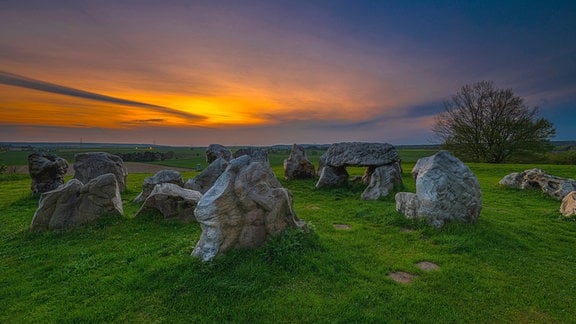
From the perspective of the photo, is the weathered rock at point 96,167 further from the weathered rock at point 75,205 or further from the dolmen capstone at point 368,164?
the dolmen capstone at point 368,164

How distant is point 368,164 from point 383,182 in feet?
6.13

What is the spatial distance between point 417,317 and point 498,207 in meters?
14.4

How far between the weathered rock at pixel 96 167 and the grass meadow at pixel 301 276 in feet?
35.5

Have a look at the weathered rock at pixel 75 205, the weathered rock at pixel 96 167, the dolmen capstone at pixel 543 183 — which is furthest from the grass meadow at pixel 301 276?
the weathered rock at pixel 96 167

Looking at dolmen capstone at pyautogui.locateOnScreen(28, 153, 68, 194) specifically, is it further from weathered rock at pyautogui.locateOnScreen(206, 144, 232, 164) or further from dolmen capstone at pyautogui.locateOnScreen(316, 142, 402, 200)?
dolmen capstone at pyautogui.locateOnScreen(316, 142, 402, 200)

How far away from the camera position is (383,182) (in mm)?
19734

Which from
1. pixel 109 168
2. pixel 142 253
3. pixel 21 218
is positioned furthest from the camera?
pixel 109 168

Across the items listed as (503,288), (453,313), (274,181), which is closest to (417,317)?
(453,313)

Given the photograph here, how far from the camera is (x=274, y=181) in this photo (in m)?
10.1

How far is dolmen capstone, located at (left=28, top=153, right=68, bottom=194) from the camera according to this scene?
21.2 metres

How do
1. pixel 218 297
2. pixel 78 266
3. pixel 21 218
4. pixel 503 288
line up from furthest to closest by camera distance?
pixel 21 218 < pixel 78 266 < pixel 503 288 < pixel 218 297

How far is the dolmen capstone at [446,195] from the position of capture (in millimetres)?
11875

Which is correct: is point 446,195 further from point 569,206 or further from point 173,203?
point 173,203

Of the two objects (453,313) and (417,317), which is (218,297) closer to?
(417,317)
